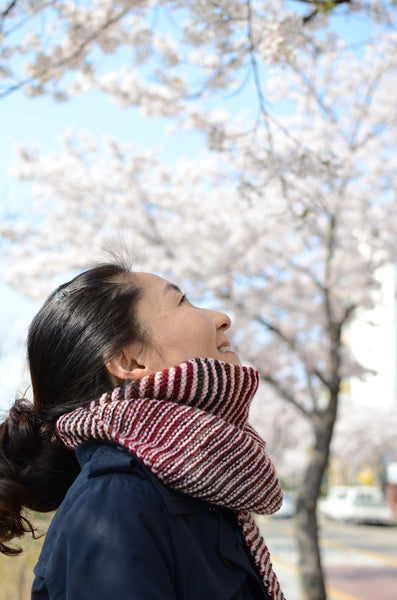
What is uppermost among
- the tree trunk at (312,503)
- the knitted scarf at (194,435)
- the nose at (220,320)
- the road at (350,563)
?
the nose at (220,320)

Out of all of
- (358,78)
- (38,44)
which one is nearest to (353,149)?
(358,78)

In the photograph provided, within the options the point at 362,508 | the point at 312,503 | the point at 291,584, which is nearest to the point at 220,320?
the point at 312,503

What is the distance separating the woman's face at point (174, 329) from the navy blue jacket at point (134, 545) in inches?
9.1

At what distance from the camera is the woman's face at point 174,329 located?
4.05ft

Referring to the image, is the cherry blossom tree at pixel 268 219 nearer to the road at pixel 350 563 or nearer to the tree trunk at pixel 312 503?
the tree trunk at pixel 312 503

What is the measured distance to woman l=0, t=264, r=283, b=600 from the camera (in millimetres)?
918

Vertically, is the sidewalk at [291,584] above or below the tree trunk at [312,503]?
below

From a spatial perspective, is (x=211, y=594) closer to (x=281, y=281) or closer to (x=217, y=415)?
Result: (x=217, y=415)

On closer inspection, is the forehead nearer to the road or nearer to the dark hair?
the dark hair

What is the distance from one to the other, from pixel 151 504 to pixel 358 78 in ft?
24.1

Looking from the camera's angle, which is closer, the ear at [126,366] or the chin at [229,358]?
the ear at [126,366]

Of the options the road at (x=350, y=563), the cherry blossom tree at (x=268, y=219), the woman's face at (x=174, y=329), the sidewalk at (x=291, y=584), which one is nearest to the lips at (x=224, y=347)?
the woman's face at (x=174, y=329)

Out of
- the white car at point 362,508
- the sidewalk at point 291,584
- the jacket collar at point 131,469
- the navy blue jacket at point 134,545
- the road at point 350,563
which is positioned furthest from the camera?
the white car at point 362,508

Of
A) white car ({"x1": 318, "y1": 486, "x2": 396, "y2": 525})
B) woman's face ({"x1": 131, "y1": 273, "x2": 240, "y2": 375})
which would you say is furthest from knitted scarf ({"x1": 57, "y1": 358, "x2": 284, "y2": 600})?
white car ({"x1": 318, "y1": 486, "x2": 396, "y2": 525})
